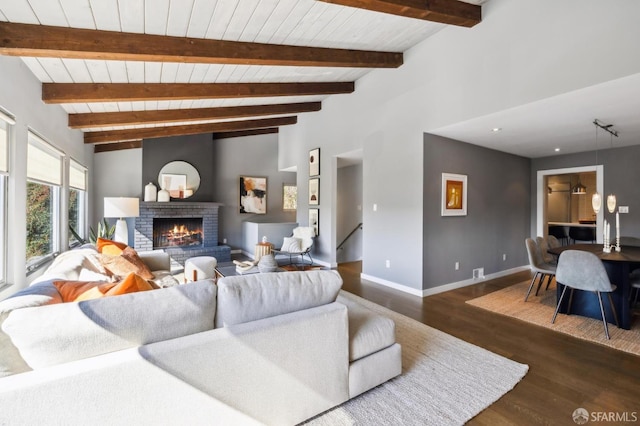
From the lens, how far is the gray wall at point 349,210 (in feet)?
23.0

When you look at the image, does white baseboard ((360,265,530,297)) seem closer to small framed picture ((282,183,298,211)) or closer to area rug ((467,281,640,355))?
area rug ((467,281,640,355))

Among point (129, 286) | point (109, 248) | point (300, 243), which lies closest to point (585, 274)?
point (129, 286)

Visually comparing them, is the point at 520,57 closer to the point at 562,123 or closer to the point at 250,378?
the point at 562,123

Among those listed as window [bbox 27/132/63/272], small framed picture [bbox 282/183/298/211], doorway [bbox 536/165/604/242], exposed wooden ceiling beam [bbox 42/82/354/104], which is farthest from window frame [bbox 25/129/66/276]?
doorway [bbox 536/165/604/242]

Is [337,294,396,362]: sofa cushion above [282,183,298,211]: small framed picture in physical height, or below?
below

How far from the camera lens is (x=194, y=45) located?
9.04 ft

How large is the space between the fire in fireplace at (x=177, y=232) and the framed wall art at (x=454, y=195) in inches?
218

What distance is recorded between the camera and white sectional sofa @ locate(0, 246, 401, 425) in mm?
1110

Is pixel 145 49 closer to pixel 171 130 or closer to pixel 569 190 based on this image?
pixel 171 130

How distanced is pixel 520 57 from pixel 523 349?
9.21 feet

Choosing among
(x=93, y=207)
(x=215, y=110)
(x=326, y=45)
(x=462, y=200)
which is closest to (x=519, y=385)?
(x=462, y=200)

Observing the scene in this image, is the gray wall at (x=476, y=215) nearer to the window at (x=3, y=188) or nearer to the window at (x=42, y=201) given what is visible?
the window at (x=3, y=188)

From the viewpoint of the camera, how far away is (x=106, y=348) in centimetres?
123

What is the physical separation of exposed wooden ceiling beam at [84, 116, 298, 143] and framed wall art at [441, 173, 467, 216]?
4122 millimetres
